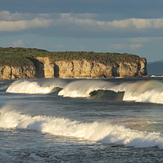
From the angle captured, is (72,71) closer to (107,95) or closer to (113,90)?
(113,90)

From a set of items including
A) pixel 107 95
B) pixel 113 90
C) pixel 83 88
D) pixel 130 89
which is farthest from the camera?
pixel 83 88

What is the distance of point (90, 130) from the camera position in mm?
17359

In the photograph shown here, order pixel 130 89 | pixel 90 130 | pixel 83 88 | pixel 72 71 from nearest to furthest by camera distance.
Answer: pixel 90 130
pixel 130 89
pixel 83 88
pixel 72 71

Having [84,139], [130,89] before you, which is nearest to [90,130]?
[84,139]

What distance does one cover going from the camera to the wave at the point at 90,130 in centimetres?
1500

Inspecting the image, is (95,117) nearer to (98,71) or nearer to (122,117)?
(122,117)

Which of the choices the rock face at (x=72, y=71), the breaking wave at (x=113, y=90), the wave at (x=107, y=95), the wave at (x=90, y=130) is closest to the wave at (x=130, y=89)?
the breaking wave at (x=113, y=90)

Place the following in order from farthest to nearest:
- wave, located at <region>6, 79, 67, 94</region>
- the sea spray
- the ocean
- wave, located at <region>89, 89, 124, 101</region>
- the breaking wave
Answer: wave, located at <region>6, 79, 67, 94</region>, the sea spray, wave, located at <region>89, 89, 124, 101</region>, the breaking wave, the ocean

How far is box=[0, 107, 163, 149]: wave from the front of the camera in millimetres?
15003

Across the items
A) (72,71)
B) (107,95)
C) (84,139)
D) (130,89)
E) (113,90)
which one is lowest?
(84,139)

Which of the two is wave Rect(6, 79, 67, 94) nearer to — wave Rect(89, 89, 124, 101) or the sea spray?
the sea spray

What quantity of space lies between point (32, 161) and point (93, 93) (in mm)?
30370

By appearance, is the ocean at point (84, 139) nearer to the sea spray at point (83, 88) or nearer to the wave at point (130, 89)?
the wave at point (130, 89)

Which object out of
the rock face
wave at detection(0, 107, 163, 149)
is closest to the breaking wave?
wave at detection(0, 107, 163, 149)
